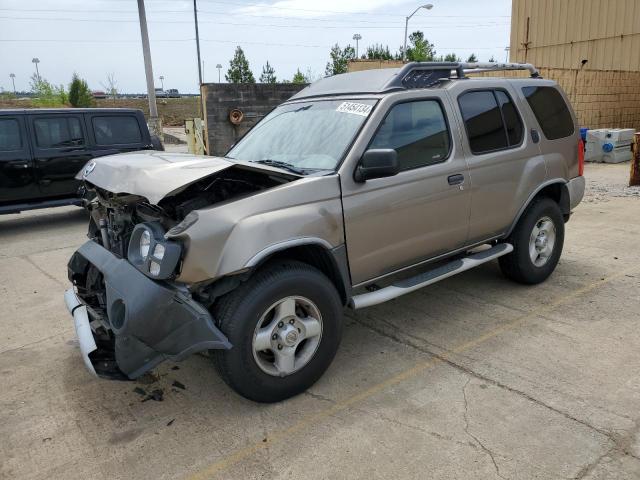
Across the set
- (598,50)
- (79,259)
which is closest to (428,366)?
(79,259)

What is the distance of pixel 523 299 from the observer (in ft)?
15.6

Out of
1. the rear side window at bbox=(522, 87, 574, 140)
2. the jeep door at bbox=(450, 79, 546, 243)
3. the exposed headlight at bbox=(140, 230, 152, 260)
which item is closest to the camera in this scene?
the exposed headlight at bbox=(140, 230, 152, 260)

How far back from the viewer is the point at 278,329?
3.13 m

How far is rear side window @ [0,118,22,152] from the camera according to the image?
8.30 m

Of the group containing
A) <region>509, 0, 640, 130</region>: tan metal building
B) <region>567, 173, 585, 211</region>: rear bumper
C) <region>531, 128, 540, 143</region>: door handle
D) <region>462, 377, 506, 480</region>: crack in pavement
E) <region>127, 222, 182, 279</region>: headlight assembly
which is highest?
<region>509, 0, 640, 130</region>: tan metal building

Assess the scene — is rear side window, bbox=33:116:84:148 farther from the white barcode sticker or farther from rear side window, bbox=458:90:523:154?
rear side window, bbox=458:90:523:154

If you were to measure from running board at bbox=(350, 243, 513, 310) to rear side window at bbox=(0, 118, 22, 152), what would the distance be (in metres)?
7.31

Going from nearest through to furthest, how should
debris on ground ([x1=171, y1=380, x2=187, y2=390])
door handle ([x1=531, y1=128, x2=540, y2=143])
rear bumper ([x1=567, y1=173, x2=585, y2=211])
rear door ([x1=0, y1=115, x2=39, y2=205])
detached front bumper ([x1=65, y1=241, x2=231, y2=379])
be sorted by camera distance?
detached front bumper ([x1=65, y1=241, x2=231, y2=379]) < debris on ground ([x1=171, y1=380, x2=187, y2=390]) < door handle ([x1=531, y1=128, x2=540, y2=143]) < rear bumper ([x1=567, y1=173, x2=585, y2=211]) < rear door ([x1=0, y1=115, x2=39, y2=205])

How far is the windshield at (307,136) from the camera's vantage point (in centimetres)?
361

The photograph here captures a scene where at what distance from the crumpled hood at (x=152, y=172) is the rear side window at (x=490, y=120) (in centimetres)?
191

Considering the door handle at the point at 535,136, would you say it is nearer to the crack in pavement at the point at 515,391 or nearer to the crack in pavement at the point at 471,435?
the crack in pavement at the point at 515,391

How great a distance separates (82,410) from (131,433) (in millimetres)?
463

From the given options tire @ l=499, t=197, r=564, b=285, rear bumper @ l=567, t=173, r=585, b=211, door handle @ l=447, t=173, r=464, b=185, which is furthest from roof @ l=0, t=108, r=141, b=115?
rear bumper @ l=567, t=173, r=585, b=211

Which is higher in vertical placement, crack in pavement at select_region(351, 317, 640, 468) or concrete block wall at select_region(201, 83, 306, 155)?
concrete block wall at select_region(201, 83, 306, 155)
